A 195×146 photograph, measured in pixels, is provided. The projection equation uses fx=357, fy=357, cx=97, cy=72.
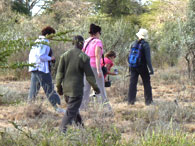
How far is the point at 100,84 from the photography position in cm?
640

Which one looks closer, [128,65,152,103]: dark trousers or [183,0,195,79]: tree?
[128,65,152,103]: dark trousers

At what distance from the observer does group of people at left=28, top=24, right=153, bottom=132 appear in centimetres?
477

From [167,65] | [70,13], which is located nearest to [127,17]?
[70,13]

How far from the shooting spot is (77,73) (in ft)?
15.7

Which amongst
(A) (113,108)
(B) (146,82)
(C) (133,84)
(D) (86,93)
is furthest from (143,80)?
(D) (86,93)

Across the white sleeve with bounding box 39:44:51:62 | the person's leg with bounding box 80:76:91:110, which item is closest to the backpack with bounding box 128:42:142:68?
the person's leg with bounding box 80:76:91:110

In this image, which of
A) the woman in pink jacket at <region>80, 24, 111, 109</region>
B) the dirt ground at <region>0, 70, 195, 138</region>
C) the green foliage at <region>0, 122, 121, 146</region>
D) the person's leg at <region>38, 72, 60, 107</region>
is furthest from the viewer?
the person's leg at <region>38, 72, 60, 107</region>

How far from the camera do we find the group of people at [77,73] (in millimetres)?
4766

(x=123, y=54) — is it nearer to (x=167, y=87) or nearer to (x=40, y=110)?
(x=167, y=87)

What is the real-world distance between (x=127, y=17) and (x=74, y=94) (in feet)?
96.8

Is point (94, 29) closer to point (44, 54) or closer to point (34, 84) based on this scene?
point (44, 54)

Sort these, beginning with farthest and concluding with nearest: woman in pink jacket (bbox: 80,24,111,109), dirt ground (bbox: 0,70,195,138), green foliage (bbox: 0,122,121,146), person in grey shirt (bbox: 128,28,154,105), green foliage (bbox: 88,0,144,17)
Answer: green foliage (bbox: 88,0,144,17)
person in grey shirt (bbox: 128,28,154,105)
woman in pink jacket (bbox: 80,24,111,109)
dirt ground (bbox: 0,70,195,138)
green foliage (bbox: 0,122,121,146)

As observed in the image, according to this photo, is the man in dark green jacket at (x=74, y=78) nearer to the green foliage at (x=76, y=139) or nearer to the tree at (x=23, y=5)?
the green foliage at (x=76, y=139)

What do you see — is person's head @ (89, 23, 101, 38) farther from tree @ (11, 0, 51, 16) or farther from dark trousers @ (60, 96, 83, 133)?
tree @ (11, 0, 51, 16)
